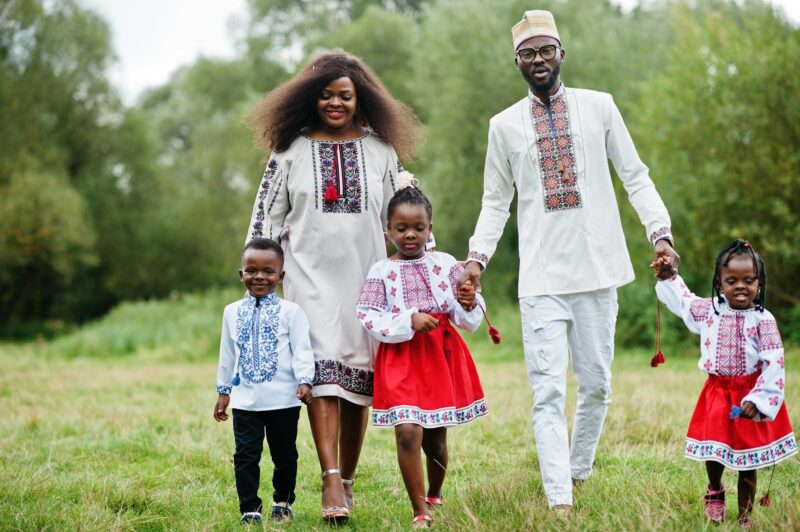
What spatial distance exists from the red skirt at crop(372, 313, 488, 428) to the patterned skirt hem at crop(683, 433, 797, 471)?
1.09 m

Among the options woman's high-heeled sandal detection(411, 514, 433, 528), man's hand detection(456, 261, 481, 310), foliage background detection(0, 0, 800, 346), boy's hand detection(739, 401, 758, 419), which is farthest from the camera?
foliage background detection(0, 0, 800, 346)

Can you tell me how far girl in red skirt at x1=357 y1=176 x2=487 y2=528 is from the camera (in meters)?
4.21

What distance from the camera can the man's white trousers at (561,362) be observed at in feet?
13.9

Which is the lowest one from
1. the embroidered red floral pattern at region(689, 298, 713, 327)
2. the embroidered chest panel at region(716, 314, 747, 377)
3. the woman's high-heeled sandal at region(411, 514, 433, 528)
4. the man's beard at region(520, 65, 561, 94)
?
the woman's high-heeled sandal at region(411, 514, 433, 528)

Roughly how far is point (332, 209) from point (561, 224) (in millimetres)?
1239

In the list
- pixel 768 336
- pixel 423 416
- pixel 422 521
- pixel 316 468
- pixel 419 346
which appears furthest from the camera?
pixel 316 468

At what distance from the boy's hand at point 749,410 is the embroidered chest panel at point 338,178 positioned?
2180mm

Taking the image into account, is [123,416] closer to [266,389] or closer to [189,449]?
[189,449]

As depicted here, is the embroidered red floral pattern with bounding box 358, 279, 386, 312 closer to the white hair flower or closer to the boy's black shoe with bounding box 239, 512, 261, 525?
the white hair flower

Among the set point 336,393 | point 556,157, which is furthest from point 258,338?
point 556,157

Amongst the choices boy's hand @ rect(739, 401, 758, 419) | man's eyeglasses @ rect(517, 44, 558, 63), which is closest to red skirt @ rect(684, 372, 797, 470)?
boy's hand @ rect(739, 401, 758, 419)

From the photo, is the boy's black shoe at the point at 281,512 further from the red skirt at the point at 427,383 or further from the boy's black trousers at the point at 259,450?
the red skirt at the point at 427,383

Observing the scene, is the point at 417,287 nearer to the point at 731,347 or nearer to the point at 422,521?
the point at 422,521

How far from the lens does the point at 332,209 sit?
475 cm
